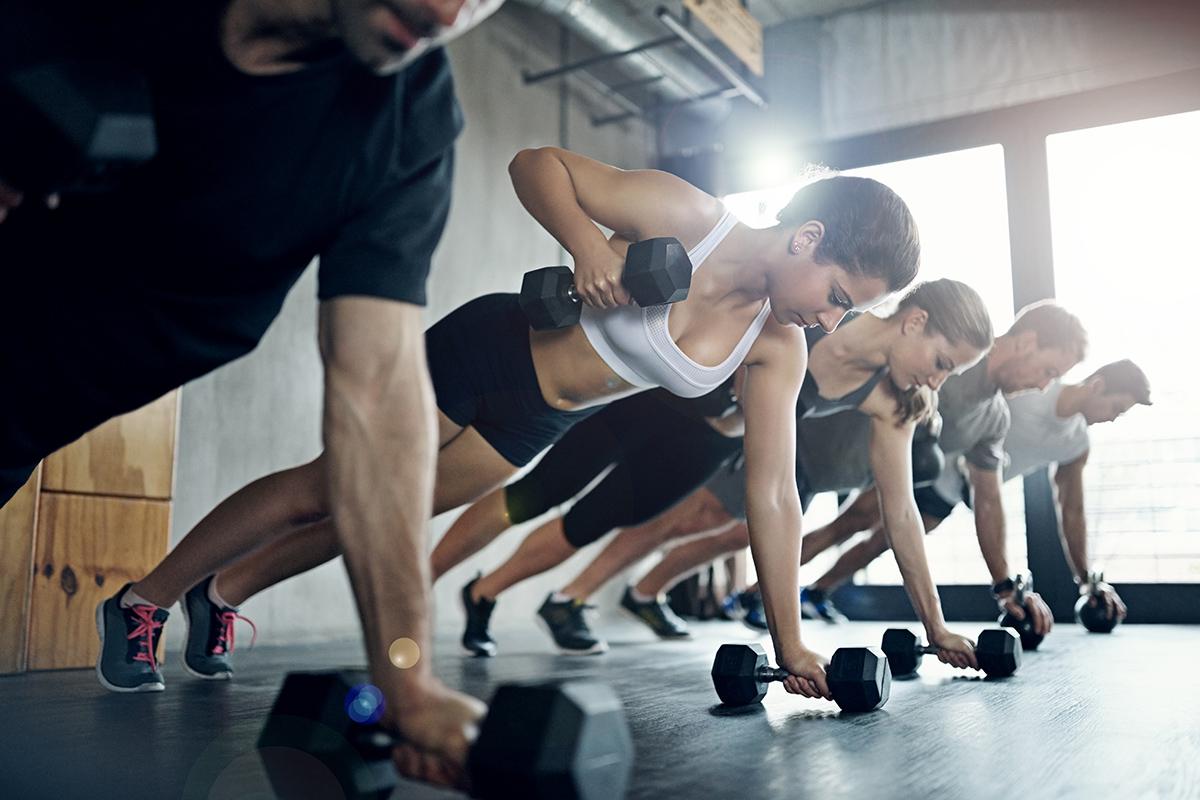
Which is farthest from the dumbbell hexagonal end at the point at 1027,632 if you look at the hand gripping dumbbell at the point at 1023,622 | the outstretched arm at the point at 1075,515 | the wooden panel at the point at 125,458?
the wooden panel at the point at 125,458

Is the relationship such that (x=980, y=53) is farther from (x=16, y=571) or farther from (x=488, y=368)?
(x=16, y=571)

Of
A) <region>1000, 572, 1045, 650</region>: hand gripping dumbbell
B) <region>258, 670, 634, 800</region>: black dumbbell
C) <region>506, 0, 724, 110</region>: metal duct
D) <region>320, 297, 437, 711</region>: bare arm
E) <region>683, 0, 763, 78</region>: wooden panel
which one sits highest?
<region>506, 0, 724, 110</region>: metal duct

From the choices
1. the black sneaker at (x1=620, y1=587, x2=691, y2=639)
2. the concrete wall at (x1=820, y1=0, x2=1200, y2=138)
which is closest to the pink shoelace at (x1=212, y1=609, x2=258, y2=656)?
the black sneaker at (x1=620, y1=587, x2=691, y2=639)

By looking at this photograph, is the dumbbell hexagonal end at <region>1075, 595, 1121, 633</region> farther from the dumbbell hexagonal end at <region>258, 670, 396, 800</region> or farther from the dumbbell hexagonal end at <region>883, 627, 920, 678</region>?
the dumbbell hexagonal end at <region>258, 670, 396, 800</region>

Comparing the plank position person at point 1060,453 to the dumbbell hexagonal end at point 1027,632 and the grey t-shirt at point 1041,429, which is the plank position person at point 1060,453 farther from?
the dumbbell hexagonal end at point 1027,632

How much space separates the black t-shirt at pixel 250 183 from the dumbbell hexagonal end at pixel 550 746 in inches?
16.6

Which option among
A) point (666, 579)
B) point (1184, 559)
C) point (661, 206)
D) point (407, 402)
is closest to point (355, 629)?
point (666, 579)

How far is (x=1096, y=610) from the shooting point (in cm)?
356

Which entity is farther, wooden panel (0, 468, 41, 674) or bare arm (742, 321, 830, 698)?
wooden panel (0, 468, 41, 674)

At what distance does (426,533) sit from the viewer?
964mm

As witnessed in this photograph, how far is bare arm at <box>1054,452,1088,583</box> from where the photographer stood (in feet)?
12.1

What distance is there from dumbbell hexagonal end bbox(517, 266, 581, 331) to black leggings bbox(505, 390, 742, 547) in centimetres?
90

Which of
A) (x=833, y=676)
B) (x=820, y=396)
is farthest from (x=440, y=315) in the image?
(x=833, y=676)

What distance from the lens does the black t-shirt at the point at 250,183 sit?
0.95 metres
